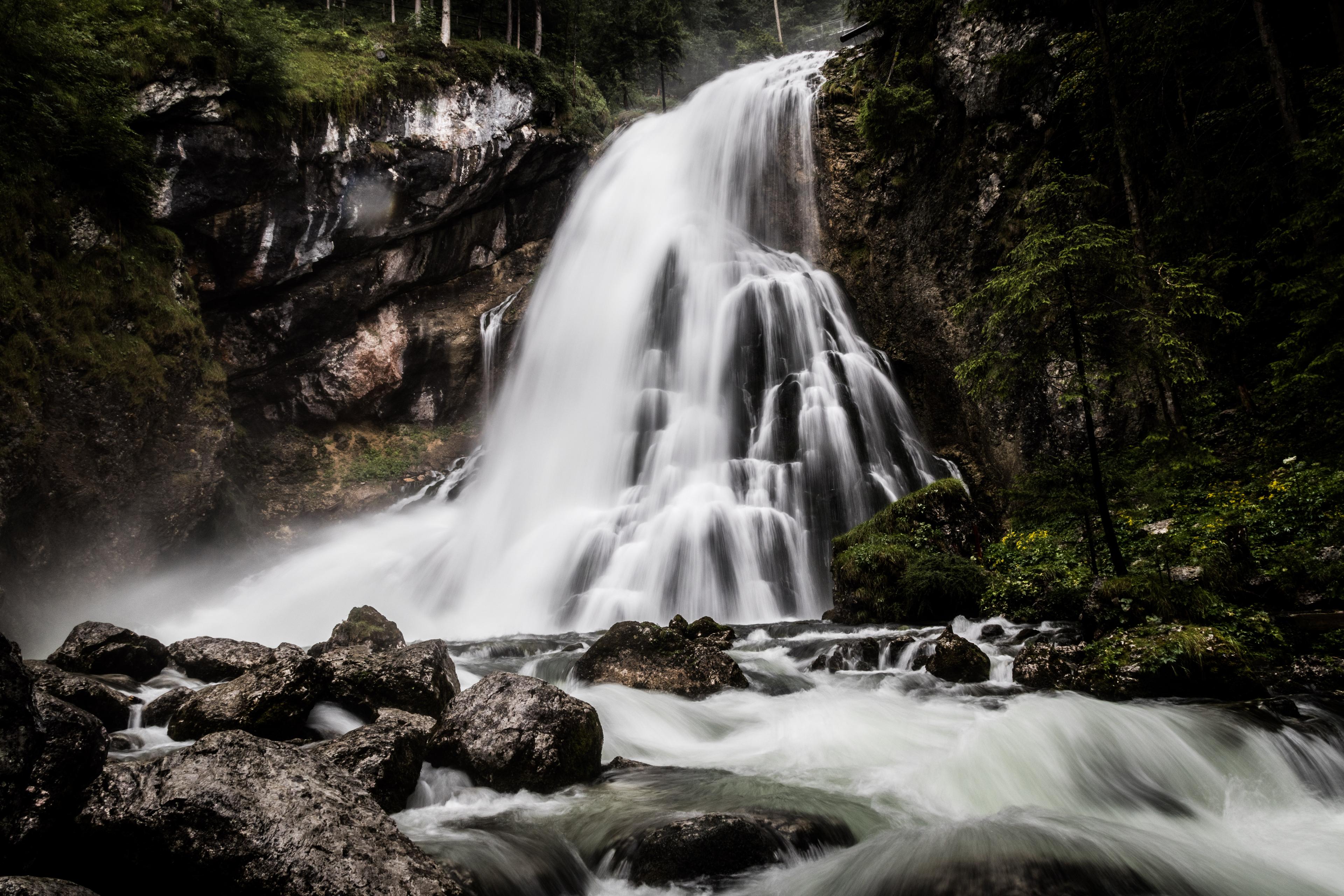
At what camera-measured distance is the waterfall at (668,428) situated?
14.8 metres

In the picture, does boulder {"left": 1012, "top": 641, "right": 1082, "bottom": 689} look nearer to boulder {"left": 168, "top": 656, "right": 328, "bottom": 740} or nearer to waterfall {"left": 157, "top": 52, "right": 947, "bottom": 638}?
waterfall {"left": 157, "top": 52, "right": 947, "bottom": 638}

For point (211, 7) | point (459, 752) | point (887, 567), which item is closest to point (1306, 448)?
point (887, 567)

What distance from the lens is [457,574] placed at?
56.3 feet

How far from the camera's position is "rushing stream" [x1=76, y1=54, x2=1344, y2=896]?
436 centimetres

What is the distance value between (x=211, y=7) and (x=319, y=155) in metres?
3.99

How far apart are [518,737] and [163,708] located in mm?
4065

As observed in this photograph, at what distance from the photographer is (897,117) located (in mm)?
17984

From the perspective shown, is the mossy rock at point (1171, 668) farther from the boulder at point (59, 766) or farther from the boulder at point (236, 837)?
the boulder at point (59, 766)

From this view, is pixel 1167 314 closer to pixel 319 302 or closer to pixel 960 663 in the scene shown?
pixel 960 663

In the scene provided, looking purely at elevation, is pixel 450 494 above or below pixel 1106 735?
below

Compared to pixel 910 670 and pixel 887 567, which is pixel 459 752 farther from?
pixel 887 567

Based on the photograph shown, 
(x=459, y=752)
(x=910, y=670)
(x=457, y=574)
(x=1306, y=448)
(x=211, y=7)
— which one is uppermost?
(x=211, y=7)

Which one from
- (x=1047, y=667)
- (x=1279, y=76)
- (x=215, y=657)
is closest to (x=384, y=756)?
(x=215, y=657)

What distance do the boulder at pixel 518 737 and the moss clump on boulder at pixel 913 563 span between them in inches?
249
